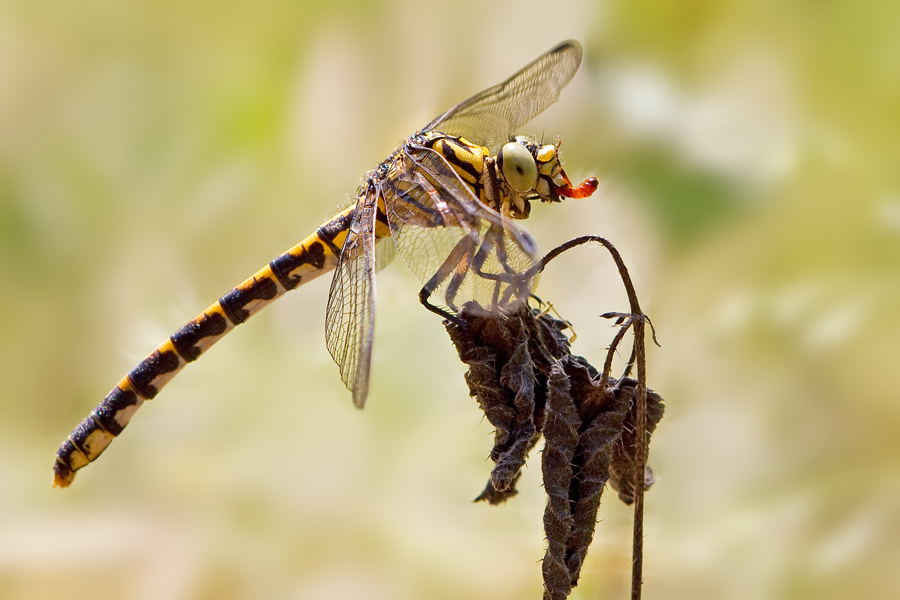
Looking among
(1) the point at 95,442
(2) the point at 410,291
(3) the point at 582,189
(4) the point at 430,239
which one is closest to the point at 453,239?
(4) the point at 430,239

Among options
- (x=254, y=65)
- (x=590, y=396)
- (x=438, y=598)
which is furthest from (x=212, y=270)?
(x=590, y=396)

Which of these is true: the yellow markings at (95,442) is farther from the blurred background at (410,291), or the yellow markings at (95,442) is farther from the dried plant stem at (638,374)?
the dried plant stem at (638,374)

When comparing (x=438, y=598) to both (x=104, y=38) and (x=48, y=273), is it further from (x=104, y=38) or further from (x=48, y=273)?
(x=104, y=38)

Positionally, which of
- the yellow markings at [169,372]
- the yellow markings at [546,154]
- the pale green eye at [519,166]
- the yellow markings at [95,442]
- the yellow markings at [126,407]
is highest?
the yellow markings at [546,154]

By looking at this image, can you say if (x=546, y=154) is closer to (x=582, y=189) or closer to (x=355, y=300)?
(x=582, y=189)

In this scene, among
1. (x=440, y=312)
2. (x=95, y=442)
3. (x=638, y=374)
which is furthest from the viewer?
(x=95, y=442)

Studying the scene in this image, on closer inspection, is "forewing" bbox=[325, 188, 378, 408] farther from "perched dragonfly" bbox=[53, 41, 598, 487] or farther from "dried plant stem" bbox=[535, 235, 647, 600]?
"dried plant stem" bbox=[535, 235, 647, 600]

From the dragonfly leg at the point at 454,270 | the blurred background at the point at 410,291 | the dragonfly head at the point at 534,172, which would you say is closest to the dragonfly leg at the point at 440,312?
the dragonfly leg at the point at 454,270

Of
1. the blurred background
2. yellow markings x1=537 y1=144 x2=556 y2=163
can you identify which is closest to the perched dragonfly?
yellow markings x1=537 y1=144 x2=556 y2=163
